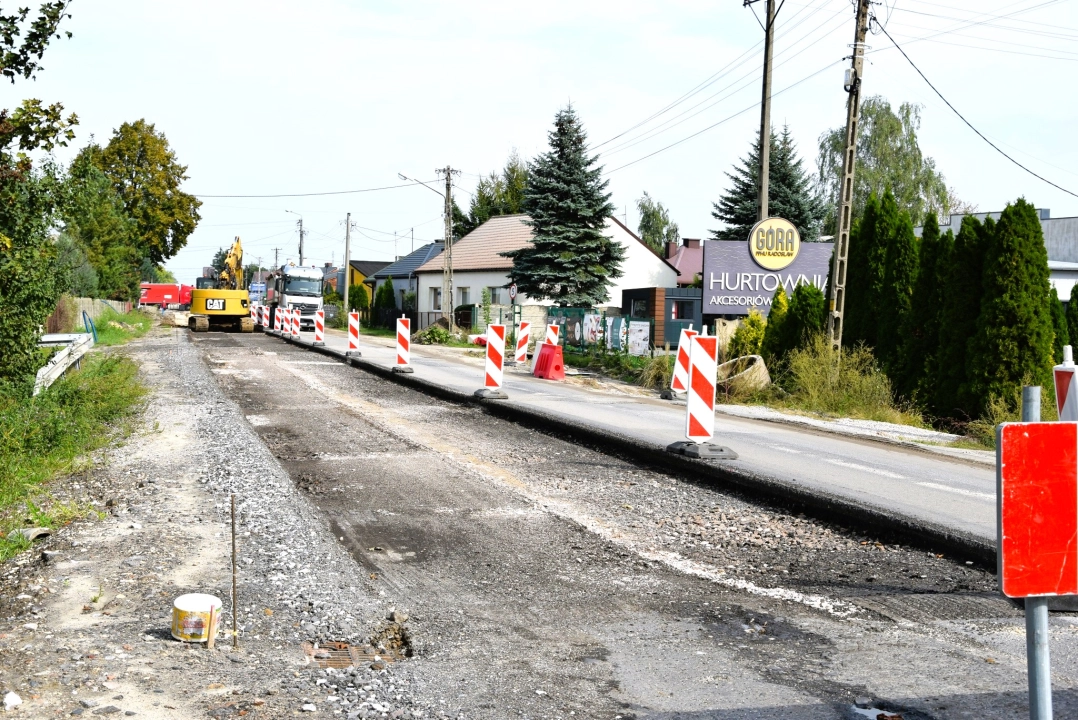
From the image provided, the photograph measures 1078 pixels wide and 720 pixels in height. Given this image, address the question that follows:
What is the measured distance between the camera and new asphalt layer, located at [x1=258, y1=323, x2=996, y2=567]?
24.2 ft

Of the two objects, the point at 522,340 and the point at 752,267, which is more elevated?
the point at 752,267

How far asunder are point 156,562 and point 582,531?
2.88 meters

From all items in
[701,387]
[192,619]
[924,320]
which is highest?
[924,320]

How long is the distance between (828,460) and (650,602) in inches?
241

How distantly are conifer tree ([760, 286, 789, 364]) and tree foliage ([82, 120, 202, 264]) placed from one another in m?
46.9

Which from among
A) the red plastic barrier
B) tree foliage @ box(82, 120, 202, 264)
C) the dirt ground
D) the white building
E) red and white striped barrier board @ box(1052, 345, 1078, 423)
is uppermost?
tree foliage @ box(82, 120, 202, 264)

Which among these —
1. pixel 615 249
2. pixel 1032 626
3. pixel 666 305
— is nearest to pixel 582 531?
pixel 1032 626

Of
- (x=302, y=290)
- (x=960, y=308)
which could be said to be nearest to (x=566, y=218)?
(x=302, y=290)

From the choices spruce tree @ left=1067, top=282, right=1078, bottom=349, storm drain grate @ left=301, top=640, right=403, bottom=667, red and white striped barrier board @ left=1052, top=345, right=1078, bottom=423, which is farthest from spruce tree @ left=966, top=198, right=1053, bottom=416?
storm drain grate @ left=301, top=640, right=403, bottom=667

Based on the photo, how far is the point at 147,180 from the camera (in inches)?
2347

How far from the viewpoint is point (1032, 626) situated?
2.77 meters

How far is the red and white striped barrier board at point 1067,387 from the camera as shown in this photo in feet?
22.1

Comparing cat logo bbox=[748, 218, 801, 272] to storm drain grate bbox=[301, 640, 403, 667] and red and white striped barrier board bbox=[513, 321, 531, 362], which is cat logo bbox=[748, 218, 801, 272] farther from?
storm drain grate bbox=[301, 640, 403, 667]

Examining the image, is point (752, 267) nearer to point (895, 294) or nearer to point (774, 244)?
point (774, 244)
